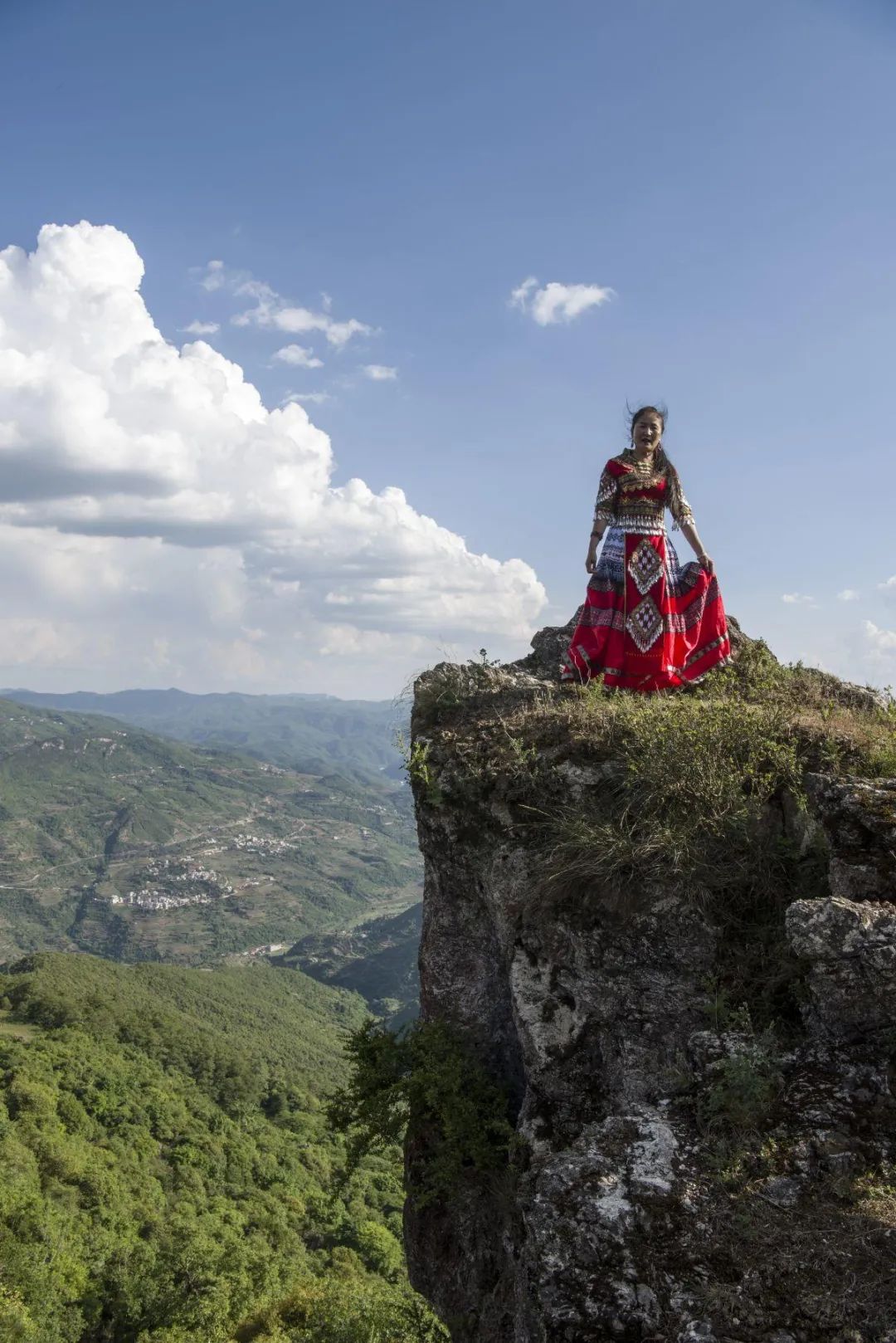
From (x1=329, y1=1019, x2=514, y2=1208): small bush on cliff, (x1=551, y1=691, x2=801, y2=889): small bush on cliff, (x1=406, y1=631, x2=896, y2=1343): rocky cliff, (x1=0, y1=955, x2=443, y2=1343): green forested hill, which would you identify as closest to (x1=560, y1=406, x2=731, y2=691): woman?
(x1=406, y1=631, x2=896, y2=1343): rocky cliff

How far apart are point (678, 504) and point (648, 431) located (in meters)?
1.09

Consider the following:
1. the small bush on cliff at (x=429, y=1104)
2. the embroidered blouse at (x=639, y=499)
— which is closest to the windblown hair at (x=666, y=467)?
the embroidered blouse at (x=639, y=499)

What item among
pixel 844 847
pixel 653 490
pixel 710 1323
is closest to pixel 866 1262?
pixel 710 1323

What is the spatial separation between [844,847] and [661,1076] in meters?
2.31

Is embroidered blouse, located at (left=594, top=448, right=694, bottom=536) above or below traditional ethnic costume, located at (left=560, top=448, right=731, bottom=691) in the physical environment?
above

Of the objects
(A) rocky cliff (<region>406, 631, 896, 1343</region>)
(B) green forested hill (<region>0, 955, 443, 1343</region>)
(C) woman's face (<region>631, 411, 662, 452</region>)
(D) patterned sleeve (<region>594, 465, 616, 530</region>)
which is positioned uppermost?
(C) woman's face (<region>631, 411, 662, 452</region>)

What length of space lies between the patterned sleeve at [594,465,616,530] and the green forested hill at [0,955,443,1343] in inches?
333

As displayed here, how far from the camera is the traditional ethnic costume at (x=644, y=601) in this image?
30.6ft

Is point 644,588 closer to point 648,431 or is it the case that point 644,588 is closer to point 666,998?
point 648,431

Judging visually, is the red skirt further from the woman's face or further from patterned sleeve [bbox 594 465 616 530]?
the woman's face

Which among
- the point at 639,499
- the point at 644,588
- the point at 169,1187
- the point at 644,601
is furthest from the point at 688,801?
the point at 169,1187

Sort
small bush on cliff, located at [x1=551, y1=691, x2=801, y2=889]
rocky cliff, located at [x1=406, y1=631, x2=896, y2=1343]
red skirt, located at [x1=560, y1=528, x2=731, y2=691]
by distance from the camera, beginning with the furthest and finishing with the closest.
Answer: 1. red skirt, located at [x1=560, y1=528, x2=731, y2=691]
2. small bush on cliff, located at [x1=551, y1=691, x2=801, y2=889]
3. rocky cliff, located at [x1=406, y1=631, x2=896, y2=1343]

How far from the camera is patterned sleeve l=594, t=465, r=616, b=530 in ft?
32.6

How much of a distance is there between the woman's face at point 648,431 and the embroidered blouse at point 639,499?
25 centimetres
